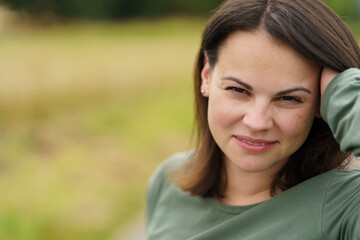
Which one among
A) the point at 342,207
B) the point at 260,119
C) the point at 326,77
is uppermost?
the point at 326,77

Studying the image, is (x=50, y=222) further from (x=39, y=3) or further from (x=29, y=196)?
(x=39, y=3)

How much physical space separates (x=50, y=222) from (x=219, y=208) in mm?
2681

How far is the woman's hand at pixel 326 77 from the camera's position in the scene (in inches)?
71.7

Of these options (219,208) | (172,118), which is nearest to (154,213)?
(219,208)

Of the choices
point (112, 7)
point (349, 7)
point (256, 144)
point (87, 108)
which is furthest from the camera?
point (349, 7)

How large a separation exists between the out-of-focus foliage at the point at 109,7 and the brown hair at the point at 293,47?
5230 mm

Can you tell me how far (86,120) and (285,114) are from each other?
5.35 m

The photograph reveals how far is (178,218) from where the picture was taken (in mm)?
2307

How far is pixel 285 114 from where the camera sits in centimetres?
185

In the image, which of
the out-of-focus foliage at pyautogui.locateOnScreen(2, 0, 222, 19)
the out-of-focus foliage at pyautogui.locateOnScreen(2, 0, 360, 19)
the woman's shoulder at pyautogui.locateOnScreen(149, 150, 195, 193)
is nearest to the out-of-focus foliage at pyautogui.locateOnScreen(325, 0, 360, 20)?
the out-of-focus foliage at pyautogui.locateOnScreen(2, 0, 360, 19)

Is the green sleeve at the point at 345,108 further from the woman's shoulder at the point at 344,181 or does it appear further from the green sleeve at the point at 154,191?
the green sleeve at the point at 154,191

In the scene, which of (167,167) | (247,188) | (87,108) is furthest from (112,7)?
(247,188)

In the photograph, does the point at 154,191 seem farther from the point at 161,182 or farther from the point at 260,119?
the point at 260,119

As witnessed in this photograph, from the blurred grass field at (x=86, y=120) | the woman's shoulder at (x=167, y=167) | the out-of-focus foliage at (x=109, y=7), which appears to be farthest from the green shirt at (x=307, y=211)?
the out-of-focus foliage at (x=109, y=7)
